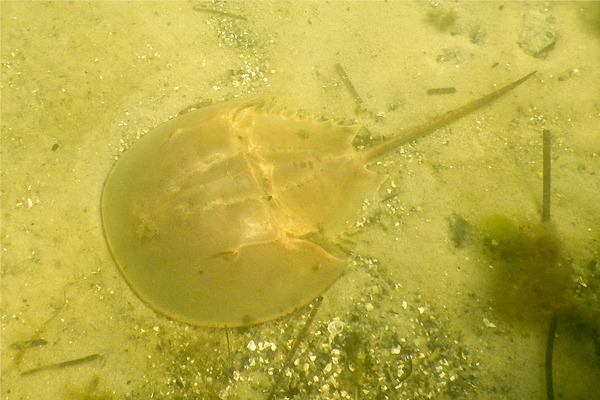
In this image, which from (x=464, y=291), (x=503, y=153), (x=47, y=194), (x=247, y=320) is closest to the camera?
(x=247, y=320)

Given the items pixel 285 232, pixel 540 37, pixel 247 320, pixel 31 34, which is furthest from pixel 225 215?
pixel 540 37

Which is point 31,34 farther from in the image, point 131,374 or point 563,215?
point 563,215

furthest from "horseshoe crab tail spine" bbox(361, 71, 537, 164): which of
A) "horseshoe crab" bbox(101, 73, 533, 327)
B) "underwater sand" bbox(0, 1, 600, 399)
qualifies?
"horseshoe crab" bbox(101, 73, 533, 327)

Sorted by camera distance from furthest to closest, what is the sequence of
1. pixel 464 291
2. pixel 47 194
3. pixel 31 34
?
pixel 31 34, pixel 47 194, pixel 464 291

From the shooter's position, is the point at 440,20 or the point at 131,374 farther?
the point at 440,20

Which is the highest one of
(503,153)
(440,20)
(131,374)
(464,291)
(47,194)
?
(440,20)

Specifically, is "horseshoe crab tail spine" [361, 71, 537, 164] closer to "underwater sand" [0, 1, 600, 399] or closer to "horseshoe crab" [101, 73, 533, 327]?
"underwater sand" [0, 1, 600, 399]

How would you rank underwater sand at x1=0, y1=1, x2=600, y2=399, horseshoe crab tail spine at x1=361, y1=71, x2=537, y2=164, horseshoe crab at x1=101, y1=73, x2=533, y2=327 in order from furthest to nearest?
horseshoe crab tail spine at x1=361, y1=71, x2=537, y2=164
underwater sand at x1=0, y1=1, x2=600, y2=399
horseshoe crab at x1=101, y1=73, x2=533, y2=327
